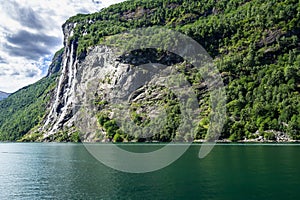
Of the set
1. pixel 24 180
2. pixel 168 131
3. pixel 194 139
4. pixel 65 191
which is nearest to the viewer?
pixel 65 191

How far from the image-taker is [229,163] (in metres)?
67.6

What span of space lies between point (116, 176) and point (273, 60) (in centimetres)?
16732

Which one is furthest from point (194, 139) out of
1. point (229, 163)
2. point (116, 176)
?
point (116, 176)

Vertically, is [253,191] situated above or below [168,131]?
below

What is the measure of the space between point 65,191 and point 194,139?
130 metres

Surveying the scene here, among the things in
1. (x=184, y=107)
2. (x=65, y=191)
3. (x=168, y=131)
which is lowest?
(x=65, y=191)

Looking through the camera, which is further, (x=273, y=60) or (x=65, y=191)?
(x=273, y=60)

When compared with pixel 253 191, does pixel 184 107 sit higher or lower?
higher

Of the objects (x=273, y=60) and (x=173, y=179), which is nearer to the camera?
(x=173, y=179)

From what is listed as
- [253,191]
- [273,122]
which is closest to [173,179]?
[253,191]

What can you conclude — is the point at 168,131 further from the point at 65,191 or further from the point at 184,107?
the point at 65,191

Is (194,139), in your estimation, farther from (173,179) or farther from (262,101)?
(173,179)

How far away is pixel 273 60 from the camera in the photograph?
19838 cm

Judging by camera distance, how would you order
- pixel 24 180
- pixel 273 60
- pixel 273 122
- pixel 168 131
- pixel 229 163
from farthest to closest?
pixel 273 60 → pixel 168 131 → pixel 273 122 → pixel 229 163 → pixel 24 180
